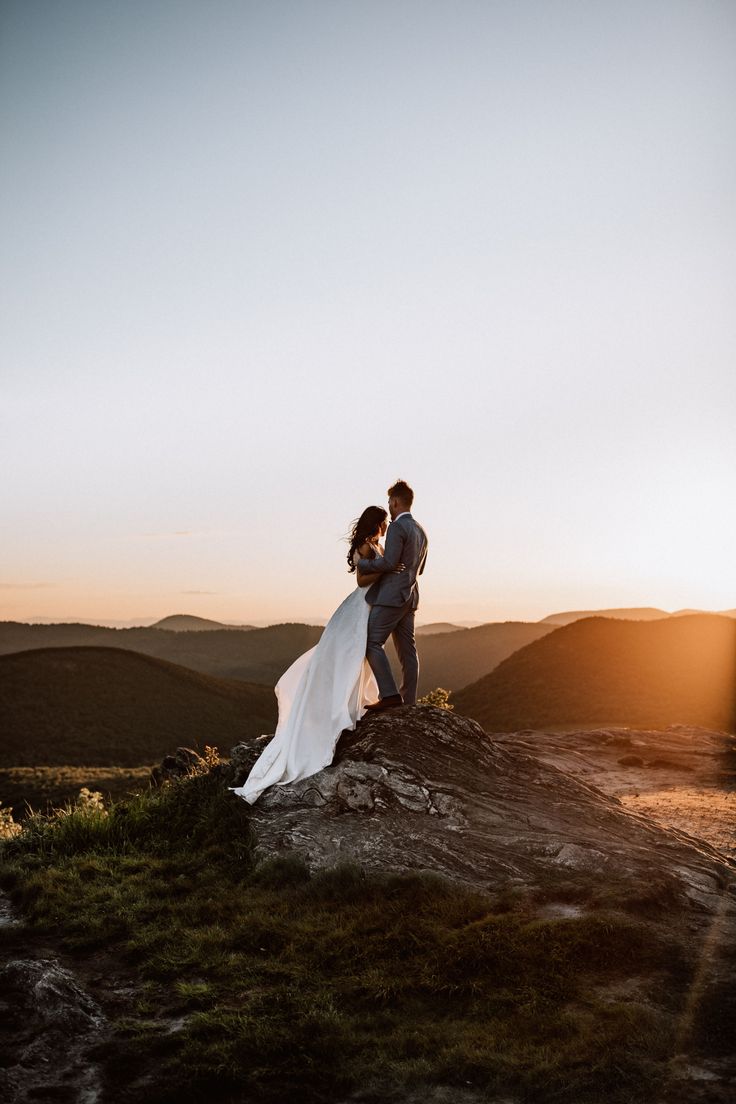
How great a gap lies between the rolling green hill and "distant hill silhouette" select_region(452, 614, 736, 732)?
25449 millimetres

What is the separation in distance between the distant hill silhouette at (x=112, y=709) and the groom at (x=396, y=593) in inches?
2187

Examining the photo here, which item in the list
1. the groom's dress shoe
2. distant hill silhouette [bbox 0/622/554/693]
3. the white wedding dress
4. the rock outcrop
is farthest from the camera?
distant hill silhouette [bbox 0/622/554/693]

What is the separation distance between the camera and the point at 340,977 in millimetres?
6789

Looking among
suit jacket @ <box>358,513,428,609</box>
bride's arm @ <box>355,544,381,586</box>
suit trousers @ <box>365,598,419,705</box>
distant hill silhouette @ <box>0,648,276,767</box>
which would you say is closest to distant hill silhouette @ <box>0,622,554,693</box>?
distant hill silhouette @ <box>0,648,276,767</box>

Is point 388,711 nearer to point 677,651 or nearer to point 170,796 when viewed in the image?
point 170,796

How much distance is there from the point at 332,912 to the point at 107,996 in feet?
7.75

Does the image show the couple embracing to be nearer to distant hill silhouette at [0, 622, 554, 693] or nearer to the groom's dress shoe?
the groom's dress shoe

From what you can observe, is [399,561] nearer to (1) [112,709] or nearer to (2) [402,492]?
(2) [402,492]

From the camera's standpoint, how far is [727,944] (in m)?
7.25

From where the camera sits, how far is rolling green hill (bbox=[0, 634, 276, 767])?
6625 centimetres

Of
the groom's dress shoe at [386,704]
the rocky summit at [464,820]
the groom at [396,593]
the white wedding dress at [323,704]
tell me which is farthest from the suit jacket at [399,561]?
the rocky summit at [464,820]

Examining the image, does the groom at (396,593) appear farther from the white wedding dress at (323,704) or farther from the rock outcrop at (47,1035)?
the rock outcrop at (47,1035)

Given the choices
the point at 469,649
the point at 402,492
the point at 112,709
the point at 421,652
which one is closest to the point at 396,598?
the point at 402,492

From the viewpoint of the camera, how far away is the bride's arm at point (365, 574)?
10695mm
